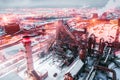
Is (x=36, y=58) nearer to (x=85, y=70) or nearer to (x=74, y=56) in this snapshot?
(x=74, y=56)

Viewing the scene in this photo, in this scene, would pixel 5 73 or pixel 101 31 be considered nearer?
pixel 5 73

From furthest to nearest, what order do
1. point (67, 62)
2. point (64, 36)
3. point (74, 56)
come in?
point (64, 36) → point (74, 56) → point (67, 62)

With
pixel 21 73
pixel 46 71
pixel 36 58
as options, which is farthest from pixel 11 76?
pixel 36 58

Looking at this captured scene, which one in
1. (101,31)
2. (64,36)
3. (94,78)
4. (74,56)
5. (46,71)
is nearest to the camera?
(94,78)

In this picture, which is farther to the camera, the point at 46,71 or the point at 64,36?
the point at 64,36

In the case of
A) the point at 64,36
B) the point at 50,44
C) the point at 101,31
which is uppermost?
the point at 64,36

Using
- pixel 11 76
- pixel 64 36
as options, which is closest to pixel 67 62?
pixel 64 36

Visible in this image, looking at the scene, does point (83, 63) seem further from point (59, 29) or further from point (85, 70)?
point (59, 29)

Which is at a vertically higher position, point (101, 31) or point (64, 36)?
point (64, 36)

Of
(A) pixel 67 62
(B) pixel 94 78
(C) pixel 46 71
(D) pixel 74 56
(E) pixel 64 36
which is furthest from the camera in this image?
(E) pixel 64 36
